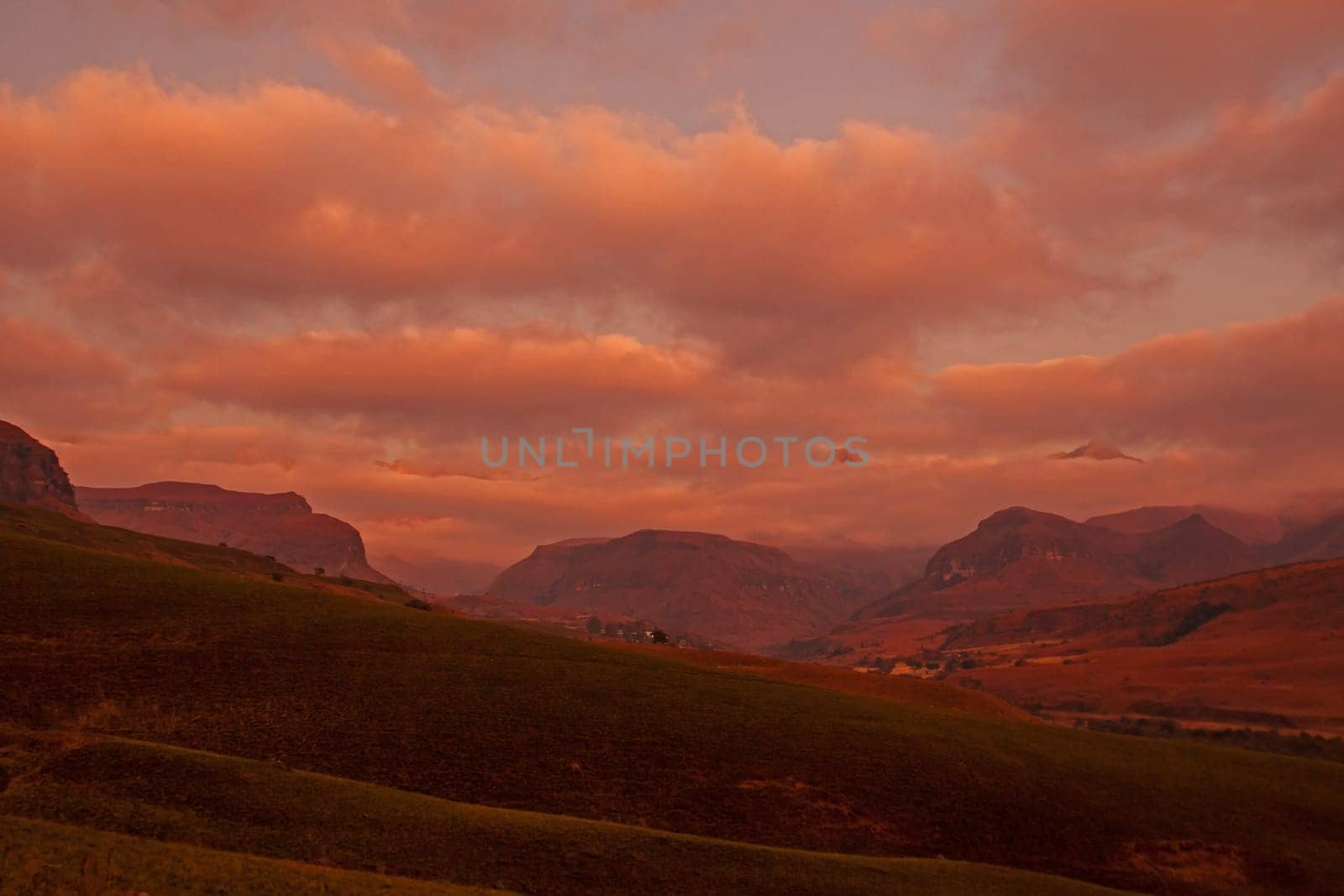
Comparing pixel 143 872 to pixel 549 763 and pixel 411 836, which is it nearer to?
pixel 411 836

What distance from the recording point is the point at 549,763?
266ft

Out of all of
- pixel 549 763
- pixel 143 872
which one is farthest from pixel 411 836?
pixel 549 763

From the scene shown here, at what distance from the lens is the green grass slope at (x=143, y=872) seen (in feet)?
133

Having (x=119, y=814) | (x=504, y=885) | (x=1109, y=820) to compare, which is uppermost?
(x=119, y=814)

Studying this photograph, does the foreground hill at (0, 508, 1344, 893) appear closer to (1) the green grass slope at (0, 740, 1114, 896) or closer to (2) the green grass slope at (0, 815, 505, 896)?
(1) the green grass slope at (0, 740, 1114, 896)

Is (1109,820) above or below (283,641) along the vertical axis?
below

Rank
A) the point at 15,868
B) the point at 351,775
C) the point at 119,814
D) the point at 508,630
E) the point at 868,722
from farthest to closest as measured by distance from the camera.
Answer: the point at 508,630 < the point at 868,722 < the point at 351,775 < the point at 119,814 < the point at 15,868

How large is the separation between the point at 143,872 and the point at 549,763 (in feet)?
137

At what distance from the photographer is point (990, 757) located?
96.9 metres

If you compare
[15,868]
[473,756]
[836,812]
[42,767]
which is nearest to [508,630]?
[473,756]

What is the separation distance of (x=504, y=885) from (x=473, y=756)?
95.2ft

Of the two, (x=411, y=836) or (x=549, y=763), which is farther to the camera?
(x=549, y=763)

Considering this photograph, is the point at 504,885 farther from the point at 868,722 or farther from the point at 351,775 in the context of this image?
the point at 868,722

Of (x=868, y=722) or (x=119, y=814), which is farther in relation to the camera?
(x=868, y=722)
